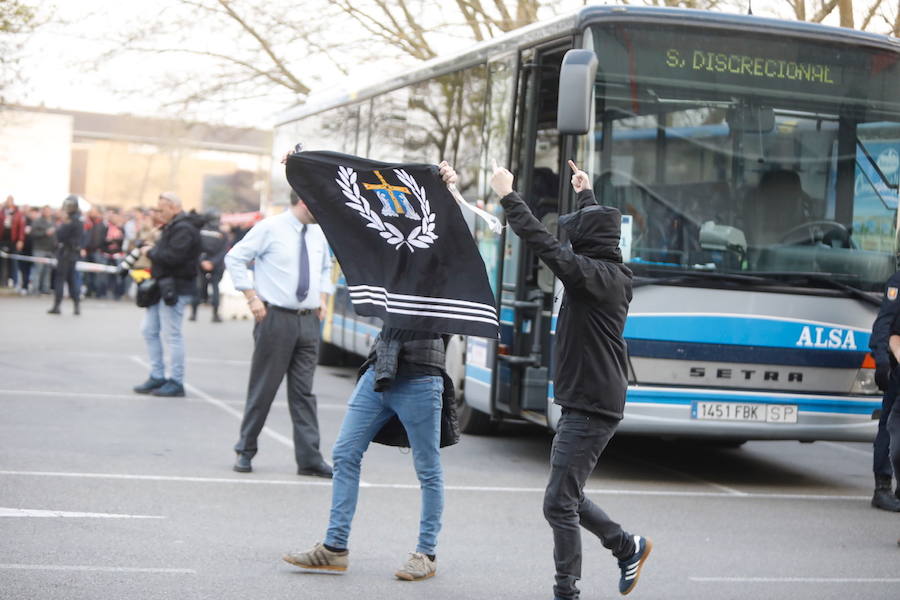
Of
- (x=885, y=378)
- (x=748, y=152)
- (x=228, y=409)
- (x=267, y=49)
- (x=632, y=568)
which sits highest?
(x=267, y=49)

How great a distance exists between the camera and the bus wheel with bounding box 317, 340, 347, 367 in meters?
18.0

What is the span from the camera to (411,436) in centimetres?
656

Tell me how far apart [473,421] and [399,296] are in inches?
218

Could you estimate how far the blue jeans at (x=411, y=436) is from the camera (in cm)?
652

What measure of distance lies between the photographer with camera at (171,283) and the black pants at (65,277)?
35.0 ft

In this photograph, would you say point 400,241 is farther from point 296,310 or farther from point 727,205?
point 727,205

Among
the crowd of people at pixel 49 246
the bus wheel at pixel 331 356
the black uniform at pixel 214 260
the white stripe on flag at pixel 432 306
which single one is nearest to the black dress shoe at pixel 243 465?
the white stripe on flag at pixel 432 306

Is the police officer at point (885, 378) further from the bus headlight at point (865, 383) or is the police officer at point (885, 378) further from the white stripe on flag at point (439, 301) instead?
the white stripe on flag at point (439, 301)

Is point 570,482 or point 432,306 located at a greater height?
point 432,306

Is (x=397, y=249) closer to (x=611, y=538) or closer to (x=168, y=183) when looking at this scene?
(x=611, y=538)

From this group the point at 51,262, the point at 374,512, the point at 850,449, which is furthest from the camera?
the point at 51,262

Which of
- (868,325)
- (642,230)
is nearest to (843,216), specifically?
(868,325)

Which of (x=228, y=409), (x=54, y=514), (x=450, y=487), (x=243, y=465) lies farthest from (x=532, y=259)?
(x=54, y=514)

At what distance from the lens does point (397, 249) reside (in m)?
6.52
